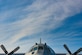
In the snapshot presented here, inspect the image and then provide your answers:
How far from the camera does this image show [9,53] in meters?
32.8

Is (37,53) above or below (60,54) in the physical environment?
above

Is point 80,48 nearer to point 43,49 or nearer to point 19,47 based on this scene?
point 43,49

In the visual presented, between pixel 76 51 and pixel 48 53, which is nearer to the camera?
pixel 48 53

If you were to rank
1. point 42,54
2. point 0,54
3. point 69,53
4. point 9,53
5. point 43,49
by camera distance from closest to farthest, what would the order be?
point 42,54 < point 43,49 < point 9,53 < point 69,53 < point 0,54

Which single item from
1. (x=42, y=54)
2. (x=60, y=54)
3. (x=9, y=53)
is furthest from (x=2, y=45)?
(x=60, y=54)

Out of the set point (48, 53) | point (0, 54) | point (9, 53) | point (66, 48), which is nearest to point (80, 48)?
point (66, 48)

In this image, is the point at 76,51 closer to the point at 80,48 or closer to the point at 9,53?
the point at 80,48

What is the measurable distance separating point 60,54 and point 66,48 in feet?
44.4

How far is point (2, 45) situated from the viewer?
35.4 metres

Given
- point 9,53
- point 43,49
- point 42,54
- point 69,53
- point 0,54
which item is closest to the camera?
point 42,54

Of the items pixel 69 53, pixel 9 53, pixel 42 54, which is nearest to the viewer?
pixel 42 54

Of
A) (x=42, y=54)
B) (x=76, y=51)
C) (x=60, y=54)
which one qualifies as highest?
(x=42, y=54)

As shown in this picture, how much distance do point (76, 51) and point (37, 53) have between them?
1174cm

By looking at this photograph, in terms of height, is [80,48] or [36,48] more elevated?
[36,48]
